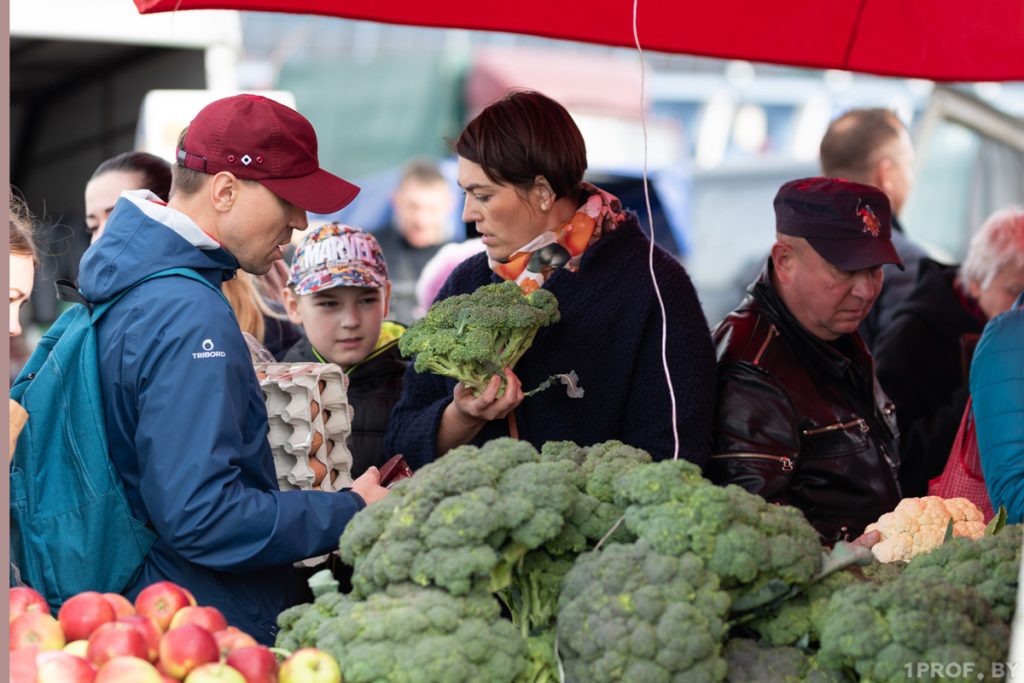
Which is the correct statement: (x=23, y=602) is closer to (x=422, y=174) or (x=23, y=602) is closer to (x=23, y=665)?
(x=23, y=665)

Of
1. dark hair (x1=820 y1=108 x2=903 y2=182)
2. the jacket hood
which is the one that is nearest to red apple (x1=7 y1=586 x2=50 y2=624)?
the jacket hood


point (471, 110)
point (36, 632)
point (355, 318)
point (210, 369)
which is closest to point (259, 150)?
point (210, 369)

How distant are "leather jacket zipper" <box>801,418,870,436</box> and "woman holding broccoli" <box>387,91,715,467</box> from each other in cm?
33

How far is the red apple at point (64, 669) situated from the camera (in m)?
1.88

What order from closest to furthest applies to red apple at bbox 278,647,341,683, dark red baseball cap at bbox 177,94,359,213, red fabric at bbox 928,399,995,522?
red apple at bbox 278,647,341,683 < dark red baseball cap at bbox 177,94,359,213 < red fabric at bbox 928,399,995,522

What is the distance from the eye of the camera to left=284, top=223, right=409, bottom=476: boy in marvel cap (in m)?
3.73

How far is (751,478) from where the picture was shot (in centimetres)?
316

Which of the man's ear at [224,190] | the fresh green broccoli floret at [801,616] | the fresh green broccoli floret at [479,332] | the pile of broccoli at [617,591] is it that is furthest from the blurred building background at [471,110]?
the fresh green broccoli floret at [801,616]

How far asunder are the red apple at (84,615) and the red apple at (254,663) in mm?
245

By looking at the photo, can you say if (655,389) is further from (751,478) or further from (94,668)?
(94,668)

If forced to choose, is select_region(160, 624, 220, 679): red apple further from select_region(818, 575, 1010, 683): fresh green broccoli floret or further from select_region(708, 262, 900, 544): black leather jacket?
select_region(708, 262, 900, 544): black leather jacket

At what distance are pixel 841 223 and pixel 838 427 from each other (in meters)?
0.59

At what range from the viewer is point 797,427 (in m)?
3.26

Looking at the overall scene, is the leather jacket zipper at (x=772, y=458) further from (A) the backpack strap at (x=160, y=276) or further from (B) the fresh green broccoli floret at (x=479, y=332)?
(A) the backpack strap at (x=160, y=276)
